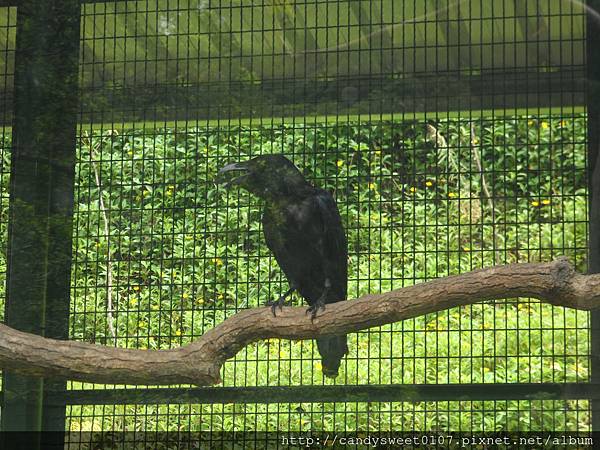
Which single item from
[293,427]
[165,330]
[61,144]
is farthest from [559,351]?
[61,144]

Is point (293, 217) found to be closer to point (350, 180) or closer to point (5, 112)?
point (350, 180)

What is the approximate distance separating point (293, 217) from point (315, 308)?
0.30 metres

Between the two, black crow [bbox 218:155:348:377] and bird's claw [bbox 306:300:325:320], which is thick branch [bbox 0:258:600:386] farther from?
black crow [bbox 218:155:348:377]

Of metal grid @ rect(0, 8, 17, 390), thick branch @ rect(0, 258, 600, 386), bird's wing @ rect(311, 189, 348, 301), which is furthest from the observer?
metal grid @ rect(0, 8, 17, 390)

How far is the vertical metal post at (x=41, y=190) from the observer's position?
254 centimetres

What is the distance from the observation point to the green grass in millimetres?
2432

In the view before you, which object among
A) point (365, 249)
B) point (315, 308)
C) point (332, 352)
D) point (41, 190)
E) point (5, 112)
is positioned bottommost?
point (332, 352)

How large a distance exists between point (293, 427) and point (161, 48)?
119 centimetres

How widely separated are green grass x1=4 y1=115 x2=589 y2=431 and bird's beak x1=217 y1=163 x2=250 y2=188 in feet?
0.10

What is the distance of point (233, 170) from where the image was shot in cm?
254

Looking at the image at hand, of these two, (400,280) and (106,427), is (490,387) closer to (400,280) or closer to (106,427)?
(400,280)

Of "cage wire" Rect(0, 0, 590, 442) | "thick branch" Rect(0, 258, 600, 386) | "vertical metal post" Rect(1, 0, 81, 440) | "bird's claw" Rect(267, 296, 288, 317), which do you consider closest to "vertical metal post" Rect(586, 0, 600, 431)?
"cage wire" Rect(0, 0, 590, 442)

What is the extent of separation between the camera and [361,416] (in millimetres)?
2465

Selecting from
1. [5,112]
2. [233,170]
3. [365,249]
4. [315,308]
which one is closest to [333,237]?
[365,249]
